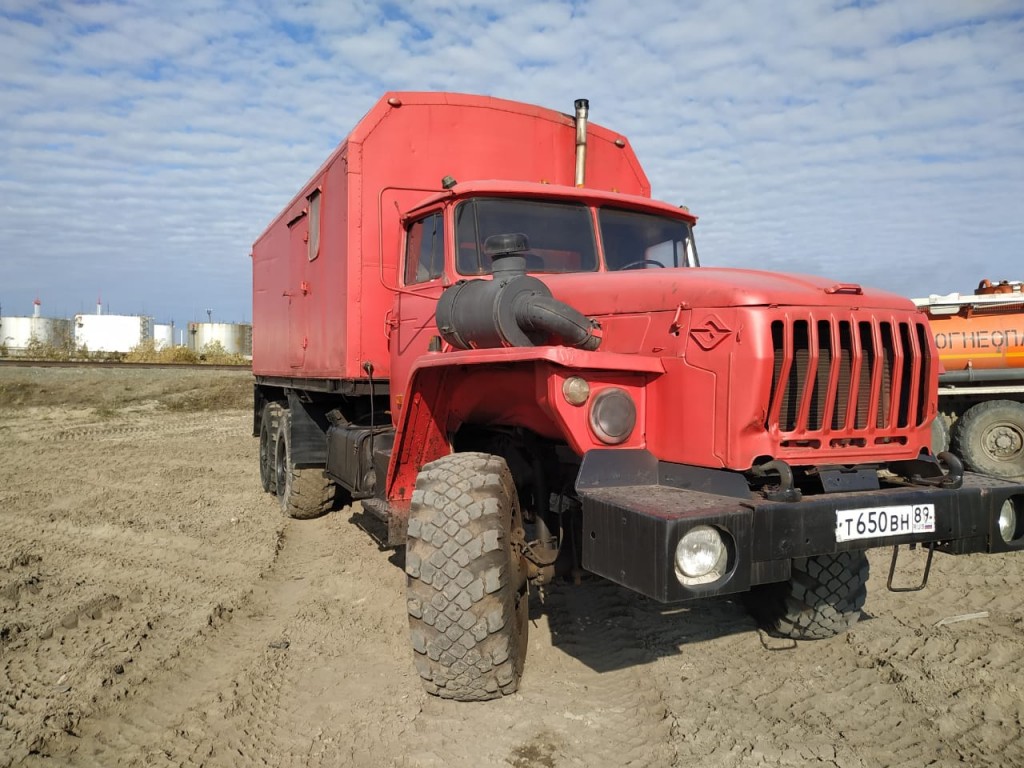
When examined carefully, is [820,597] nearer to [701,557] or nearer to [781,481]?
[781,481]

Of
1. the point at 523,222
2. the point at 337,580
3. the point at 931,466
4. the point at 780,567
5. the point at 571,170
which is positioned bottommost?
the point at 337,580

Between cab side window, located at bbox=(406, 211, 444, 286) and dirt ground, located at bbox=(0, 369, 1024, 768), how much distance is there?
216 centimetres

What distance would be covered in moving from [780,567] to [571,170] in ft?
13.2

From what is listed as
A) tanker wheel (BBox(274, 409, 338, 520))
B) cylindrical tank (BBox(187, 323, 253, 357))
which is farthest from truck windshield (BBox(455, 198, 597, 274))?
cylindrical tank (BBox(187, 323, 253, 357))

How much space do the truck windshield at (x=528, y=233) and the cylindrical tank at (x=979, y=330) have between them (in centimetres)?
684

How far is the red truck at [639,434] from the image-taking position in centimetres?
308

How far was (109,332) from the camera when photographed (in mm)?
38188

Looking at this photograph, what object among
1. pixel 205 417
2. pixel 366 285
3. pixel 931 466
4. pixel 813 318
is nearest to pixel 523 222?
pixel 366 285

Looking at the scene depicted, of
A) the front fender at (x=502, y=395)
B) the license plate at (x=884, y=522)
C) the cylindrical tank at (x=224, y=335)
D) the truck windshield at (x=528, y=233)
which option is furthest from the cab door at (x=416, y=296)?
the cylindrical tank at (x=224, y=335)

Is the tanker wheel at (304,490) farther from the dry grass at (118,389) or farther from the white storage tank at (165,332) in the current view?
the white storage tank at (165,332)

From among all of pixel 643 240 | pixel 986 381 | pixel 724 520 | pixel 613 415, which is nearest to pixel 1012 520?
pixel 724 520

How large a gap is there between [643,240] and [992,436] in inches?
284

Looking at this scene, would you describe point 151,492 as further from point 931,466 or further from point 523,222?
point 931,466

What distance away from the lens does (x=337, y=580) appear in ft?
18.4
